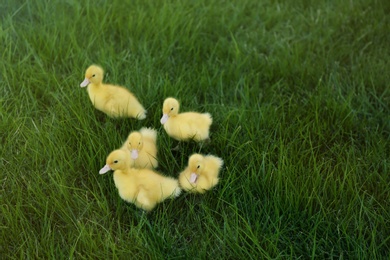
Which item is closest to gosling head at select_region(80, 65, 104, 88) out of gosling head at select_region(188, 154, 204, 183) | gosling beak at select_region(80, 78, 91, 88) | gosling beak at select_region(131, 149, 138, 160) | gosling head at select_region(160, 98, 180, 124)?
gosling beak at select_region(80, 78, 91, 88)

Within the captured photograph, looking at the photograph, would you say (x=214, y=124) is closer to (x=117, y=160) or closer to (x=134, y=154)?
(x=134, y=154)

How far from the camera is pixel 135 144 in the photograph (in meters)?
2.37

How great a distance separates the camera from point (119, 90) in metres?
2.69

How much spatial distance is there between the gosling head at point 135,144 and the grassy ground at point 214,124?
0.17 m

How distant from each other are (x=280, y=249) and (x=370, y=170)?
68cm

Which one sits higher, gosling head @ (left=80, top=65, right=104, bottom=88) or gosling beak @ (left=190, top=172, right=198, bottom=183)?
gosling head @ (left=80, top=65, right=104, bottom=88)

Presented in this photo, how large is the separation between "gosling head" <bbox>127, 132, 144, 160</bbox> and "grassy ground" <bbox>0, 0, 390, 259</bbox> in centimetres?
17

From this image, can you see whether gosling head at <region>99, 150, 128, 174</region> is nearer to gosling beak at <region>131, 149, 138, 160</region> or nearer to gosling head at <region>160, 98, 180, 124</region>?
gosling beak at <region>131, 149, 138, 160</region>

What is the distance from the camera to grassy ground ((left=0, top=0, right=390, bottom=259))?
223 centimetres

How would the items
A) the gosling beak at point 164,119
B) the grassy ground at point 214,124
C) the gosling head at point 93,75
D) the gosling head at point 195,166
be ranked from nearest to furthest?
the grassy ground at point 214,124 → the gosling head at point 195,166 → the gosling beak at point 164,119 → the gosling head at point 93,75

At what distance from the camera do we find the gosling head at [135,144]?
7.77 ft

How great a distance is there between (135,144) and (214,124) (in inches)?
21.8

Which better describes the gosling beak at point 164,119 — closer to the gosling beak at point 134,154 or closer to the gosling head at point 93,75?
the gosling beak at point 134,154

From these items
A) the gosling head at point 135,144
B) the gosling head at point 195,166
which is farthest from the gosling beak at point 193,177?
the gosling head at point 135,144
